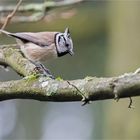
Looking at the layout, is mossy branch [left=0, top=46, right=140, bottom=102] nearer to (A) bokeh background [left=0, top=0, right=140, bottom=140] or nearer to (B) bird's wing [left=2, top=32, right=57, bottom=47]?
(B) bird's wing [left=2, top=32, right=57, bottom=47]

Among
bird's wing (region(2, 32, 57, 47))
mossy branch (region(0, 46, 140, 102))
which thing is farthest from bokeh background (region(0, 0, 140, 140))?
mossy branch (region(0, 46, 140, 102))

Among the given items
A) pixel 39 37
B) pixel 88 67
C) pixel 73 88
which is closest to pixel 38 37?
pixel 39 37

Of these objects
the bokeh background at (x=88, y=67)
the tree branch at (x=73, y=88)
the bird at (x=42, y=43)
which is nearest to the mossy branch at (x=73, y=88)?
the tree branch at (x=73, y=88)

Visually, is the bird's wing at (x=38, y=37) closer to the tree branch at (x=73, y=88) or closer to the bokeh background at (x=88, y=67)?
the tree branch at (x=73, y=88)

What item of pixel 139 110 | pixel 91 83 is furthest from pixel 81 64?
pixel 91 83

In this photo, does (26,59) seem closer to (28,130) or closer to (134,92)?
(134,92)

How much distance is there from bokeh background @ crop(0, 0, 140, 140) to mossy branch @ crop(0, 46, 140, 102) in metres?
1.11

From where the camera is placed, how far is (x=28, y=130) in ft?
15.1

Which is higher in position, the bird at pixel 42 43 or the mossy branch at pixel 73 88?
the bird at pixel 42 43

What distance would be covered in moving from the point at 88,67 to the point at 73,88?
282cm

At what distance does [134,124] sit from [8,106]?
1991mm

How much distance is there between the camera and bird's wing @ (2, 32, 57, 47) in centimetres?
153

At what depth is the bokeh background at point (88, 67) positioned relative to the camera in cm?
285

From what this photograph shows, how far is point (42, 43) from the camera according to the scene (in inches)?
62.9
